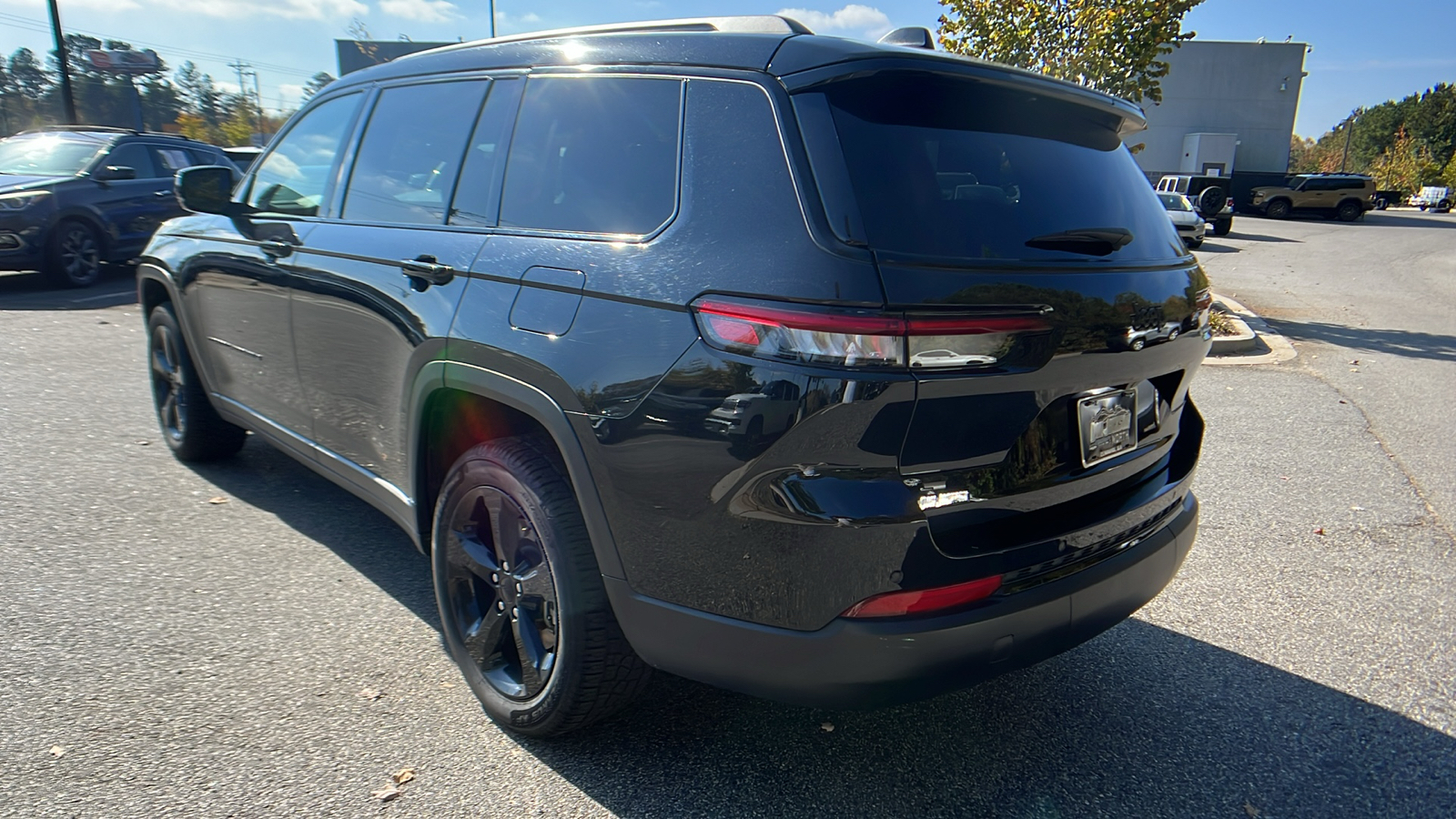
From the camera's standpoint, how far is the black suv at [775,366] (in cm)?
183

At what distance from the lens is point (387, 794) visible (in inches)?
89.4

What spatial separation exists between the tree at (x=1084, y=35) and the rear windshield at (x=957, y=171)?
26.9ft

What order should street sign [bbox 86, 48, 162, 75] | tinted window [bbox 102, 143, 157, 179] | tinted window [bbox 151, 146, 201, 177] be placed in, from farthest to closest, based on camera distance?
street sign [bbox 86, 48, 162, 75], tinted window [bbox 151, 146, 201, 177], tinted window [bbox 102, 143, 157, 179]

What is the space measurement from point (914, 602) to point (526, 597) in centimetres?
112

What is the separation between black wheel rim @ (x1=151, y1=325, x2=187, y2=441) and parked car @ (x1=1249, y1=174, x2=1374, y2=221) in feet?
140

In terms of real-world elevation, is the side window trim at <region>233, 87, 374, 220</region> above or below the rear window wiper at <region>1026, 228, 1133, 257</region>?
above

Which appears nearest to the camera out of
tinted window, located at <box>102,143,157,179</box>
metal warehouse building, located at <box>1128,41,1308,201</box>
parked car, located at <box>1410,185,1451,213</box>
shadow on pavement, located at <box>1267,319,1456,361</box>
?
shadow on pavement, located at <box>1267,319,1456,361</box>

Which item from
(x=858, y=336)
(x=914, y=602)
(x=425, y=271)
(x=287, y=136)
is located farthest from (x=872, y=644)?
(x=287, y=136)

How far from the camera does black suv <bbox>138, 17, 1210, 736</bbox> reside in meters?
1.83

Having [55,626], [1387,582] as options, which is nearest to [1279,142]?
[1387,582]

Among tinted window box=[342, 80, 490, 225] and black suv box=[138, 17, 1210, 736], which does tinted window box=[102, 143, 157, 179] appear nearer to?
tinted window box=[342, 80, 490, 225]

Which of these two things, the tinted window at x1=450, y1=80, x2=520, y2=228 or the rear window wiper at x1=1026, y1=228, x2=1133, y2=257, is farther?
the tinted window at x1=450, y1=80, x2=520, y2=228

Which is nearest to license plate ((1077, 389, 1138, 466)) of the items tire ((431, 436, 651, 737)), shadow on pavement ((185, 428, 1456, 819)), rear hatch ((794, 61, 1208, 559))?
rear hatch ((794, 61, 1208, 559))

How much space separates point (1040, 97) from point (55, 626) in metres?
3.46
